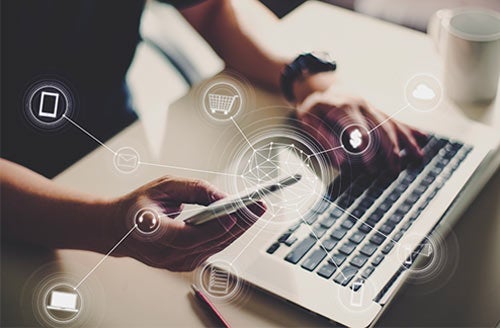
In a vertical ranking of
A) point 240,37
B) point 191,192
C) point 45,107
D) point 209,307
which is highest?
point 240,37

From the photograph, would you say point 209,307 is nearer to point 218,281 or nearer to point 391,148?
point 218,281

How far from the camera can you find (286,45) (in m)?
0.82

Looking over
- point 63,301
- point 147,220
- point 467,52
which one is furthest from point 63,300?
point 467,52

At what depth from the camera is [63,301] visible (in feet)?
2.06

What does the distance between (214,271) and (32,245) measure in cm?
18

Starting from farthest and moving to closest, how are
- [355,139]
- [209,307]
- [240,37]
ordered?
[240,37]
[355,139]
[209,307]

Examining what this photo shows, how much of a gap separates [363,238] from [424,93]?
0.64ft

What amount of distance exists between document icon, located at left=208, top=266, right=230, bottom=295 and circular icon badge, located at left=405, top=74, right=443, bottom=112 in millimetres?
287

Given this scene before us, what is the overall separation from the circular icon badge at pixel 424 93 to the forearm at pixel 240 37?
15cm

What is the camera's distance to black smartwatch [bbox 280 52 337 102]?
77 cm

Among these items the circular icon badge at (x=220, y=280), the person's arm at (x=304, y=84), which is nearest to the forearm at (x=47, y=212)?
the circular icon badge at (x=220, y=280)

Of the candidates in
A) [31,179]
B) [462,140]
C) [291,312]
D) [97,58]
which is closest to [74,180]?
[31,179]

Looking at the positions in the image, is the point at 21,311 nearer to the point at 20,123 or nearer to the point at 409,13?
the point at 20,123

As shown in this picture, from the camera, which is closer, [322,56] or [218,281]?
[218,281]
